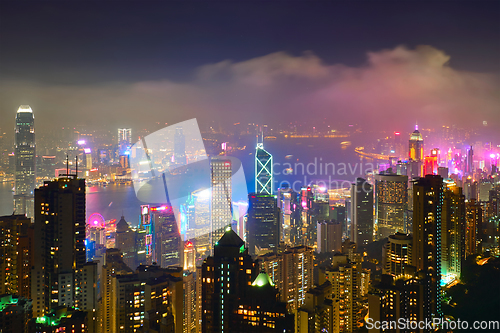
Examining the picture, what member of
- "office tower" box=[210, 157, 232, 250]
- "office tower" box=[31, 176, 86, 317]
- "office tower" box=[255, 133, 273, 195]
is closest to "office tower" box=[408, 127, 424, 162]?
"office tower" box=[255, 133, 273, 195]

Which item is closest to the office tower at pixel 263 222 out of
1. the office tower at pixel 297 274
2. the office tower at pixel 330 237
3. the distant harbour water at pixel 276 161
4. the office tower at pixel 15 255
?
the distant harbour water at pixel 276 161

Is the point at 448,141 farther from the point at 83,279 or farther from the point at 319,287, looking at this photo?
the point at 83,279

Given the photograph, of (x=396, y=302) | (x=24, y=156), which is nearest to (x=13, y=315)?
(x=396, y=302)

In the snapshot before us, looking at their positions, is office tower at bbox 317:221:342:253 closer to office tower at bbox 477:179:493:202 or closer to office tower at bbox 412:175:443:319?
office tower at bbox 412:175:443:319

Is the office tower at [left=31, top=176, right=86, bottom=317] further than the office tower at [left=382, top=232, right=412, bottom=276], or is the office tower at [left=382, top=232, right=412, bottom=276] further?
the office tower at [left=382, top=232, right=412, bottom=276]

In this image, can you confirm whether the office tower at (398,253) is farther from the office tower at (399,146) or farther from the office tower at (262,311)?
the office tower at (399,146)

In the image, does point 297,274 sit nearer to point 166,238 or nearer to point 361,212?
point 166,238
